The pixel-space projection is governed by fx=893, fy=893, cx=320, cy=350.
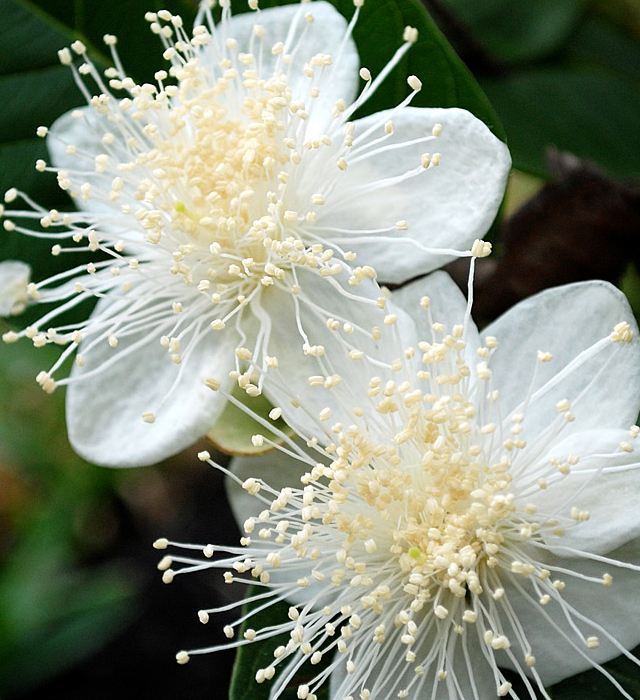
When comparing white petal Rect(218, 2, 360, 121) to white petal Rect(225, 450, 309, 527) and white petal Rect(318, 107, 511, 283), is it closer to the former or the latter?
white petal Rect(318, 107, 511, 283)

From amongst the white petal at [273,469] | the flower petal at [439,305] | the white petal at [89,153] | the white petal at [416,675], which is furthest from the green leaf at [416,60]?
the white petal at [416,675]

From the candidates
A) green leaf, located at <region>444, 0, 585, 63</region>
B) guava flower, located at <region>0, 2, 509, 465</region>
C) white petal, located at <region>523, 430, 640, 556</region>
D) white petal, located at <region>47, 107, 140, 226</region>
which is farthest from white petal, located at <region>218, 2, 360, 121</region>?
green leaf, located at <region>444, 0, 585, 63</region>

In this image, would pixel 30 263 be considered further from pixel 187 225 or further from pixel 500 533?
pixel 500 533

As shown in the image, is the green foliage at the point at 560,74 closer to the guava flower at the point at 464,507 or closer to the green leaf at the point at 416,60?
the green leaf at the point at 416,60

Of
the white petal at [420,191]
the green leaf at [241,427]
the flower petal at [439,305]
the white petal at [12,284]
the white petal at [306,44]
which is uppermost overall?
the white petal at [306,44]

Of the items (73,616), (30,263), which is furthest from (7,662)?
(30,263)

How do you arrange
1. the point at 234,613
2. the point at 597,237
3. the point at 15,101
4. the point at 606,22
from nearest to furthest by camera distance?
the point at 15,101, the point at 597,237, the point at 606,22, the point at 234,613

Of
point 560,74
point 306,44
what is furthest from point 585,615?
point 560,74
